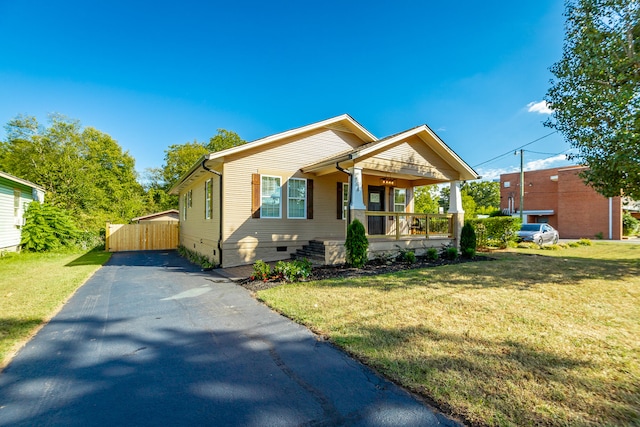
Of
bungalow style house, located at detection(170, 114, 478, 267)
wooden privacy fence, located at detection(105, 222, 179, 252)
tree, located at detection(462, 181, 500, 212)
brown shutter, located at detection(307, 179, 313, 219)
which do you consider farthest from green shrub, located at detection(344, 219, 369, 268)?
tree, located at detection(462, 181, 500, 212)

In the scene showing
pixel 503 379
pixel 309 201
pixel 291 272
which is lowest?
pixel 503 379

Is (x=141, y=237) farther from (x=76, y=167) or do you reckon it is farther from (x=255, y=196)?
(x=255, y=196)

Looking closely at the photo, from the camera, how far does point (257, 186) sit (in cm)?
1002

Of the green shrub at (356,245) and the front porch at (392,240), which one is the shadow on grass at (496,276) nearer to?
the green shrub at (356,245)

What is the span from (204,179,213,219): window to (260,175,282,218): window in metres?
2.17

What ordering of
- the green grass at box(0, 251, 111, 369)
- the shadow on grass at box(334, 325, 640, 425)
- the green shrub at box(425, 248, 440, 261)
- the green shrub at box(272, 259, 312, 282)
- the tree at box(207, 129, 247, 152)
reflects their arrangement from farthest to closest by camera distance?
the tree at box(207, 129, 247, 152) → the green shrub at box(425, 248, 440, 261) → the green shrub at box(272, 259, 312, 282) → the green grass at box(0, 251, 111, 369) → the shadow on grass at box(334, 325, 640, 425)

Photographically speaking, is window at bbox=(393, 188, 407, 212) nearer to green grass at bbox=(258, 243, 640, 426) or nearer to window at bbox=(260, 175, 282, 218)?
window at bbox=(260, 175, 282, 218)

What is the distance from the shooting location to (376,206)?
42.1ft

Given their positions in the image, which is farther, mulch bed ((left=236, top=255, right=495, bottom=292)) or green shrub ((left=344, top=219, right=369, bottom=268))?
green shrub ((left=344, top=219, right=369, bottom=268))

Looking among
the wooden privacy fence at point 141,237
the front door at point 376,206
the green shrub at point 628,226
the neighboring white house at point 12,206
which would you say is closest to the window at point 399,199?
the front door at point 376,206

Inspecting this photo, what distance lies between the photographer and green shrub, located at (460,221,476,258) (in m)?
11.1

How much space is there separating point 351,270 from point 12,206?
16.5m

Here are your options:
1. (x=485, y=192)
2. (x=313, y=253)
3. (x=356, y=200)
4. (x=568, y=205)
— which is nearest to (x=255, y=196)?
(x=313, y=253)

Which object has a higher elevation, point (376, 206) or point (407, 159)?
point (407, 159)
